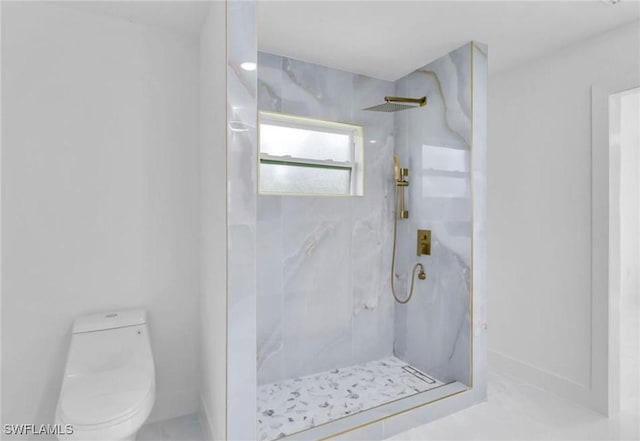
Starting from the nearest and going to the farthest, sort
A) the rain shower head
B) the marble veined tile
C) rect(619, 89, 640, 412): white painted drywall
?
the marble veined tile, rect(619, 89, 640, 412): white painted drywall, the rain shower head

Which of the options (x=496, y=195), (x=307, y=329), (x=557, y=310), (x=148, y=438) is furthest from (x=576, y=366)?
(x=148, y=438)

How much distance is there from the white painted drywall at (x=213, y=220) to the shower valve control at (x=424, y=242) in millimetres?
1698

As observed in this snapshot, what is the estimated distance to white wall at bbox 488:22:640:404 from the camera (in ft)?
7.80

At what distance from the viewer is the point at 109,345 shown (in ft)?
6.63

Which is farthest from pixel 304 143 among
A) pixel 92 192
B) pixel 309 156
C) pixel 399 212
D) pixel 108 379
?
pixel 108 379

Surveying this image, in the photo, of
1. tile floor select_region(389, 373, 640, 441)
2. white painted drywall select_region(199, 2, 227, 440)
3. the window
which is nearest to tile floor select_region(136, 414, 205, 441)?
white painted drywall select_region(199, 2, 227, 440)

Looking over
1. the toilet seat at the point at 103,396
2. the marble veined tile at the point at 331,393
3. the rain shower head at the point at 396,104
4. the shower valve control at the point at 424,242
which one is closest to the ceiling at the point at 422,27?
the rain shower head at the point at 396,104

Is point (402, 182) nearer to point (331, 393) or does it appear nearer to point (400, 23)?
point (400, 23)

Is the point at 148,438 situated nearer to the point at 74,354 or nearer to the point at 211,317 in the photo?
the point at 74,354

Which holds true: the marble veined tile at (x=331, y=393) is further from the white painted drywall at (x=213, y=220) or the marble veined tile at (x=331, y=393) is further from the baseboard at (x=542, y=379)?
the baseboard at (x=542, y=379)

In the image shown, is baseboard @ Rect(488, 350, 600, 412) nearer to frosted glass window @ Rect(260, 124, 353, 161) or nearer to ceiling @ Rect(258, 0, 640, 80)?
frosted glass window @ Rect(260, 124, 353, 161)

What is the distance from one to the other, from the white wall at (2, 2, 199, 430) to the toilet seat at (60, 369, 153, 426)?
1.16ft

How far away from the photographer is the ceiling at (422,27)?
6.66ft

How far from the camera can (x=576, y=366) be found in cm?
244
